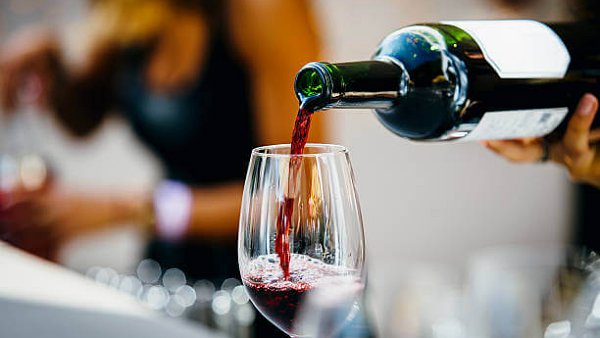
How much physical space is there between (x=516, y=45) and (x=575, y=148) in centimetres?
14

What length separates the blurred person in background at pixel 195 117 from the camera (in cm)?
215

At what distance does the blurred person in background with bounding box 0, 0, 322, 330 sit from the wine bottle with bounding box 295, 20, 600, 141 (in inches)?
52.5

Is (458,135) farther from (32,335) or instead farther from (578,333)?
(32,335)

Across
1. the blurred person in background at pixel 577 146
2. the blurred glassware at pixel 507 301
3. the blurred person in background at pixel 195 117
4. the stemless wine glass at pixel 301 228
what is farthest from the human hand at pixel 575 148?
the blurred person in background at pixel 195 117

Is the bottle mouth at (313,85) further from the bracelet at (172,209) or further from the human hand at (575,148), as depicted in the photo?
the bracelet at (172,209)

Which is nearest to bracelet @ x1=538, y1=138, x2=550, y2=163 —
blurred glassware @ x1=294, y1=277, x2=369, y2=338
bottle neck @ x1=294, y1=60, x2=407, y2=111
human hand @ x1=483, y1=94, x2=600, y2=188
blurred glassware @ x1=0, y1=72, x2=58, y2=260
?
human hand @ x1=483, y1=94, x2=600, y2=188

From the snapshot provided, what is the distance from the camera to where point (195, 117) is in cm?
219

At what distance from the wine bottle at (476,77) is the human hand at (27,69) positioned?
219 cm

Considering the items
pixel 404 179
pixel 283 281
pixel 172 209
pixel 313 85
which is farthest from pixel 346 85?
pixel 404 179

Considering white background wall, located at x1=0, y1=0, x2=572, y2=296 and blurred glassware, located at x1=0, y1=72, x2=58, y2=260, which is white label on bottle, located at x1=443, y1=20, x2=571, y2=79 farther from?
white background wall, located at x1=0, y1=0, x2=572, y2=296

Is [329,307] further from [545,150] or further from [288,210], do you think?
[545,150]

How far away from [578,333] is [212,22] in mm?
1787

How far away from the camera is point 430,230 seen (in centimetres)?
292

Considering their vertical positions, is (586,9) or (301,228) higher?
(586,9)
